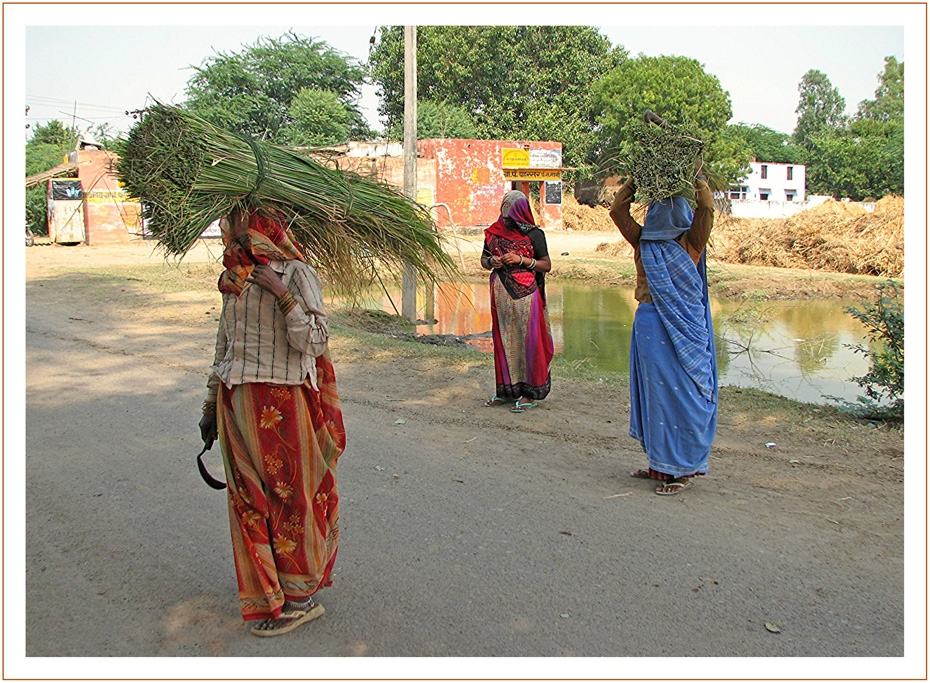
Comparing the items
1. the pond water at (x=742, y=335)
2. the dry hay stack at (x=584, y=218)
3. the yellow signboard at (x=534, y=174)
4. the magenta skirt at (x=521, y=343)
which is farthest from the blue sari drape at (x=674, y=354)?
the dry hay stack at (x=584, y=218)

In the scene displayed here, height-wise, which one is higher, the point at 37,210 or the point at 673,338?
the point at 37,210

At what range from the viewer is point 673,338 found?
14.1 ft

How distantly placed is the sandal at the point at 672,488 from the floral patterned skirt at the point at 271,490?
2.22 meters

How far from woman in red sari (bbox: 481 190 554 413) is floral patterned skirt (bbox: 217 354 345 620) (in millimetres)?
3336

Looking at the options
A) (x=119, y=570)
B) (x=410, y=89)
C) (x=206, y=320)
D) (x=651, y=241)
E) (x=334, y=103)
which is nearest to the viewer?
(x=119, y=570)

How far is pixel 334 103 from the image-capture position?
1126 inches

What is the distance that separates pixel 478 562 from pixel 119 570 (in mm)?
1611

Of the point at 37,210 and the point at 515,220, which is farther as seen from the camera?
the point at 37,210

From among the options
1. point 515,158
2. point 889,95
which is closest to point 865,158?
point 889,95

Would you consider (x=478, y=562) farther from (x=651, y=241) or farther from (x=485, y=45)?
(x=485, y=45)

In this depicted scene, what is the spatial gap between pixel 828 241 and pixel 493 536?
56.2ft

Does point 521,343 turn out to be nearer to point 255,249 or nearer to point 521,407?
point 521,407

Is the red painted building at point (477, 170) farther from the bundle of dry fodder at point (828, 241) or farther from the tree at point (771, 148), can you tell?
the tree at point (771, 148)
